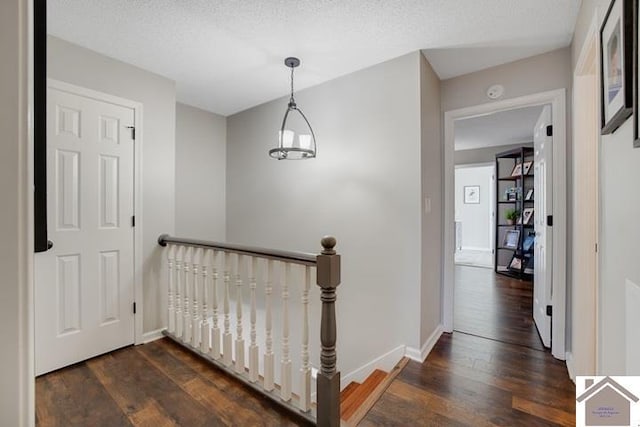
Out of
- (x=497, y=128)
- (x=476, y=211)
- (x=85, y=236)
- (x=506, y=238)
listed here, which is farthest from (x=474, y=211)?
(x=85, y=236)

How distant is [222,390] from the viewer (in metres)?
1.86

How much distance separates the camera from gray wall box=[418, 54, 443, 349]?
232 centimetres

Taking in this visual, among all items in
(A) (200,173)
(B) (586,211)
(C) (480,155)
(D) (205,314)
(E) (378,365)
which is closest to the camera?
(B) (586,211)

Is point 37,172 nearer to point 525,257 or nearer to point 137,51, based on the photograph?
point 137,51

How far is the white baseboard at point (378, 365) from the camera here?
2.35 m

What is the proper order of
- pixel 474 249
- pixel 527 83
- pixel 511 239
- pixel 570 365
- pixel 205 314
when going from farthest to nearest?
pixel 474 249 → pixel 511 239 → pixel 527 83 → pixel 205 314 → pixel 570 365

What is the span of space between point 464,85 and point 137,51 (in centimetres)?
272

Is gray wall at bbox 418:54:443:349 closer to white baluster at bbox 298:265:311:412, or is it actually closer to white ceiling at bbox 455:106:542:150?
white baluster at bbox 298:265:311:412

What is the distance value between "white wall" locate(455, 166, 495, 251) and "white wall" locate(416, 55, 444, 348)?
6.10 metres

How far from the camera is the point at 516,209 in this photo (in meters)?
5.45

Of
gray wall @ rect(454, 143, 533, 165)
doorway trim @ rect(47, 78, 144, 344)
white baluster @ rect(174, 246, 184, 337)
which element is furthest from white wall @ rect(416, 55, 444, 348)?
gray wall @ rect(454, 143, 533, 165)

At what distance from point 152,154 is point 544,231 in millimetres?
3413

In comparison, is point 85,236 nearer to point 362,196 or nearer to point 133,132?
point 133,132
